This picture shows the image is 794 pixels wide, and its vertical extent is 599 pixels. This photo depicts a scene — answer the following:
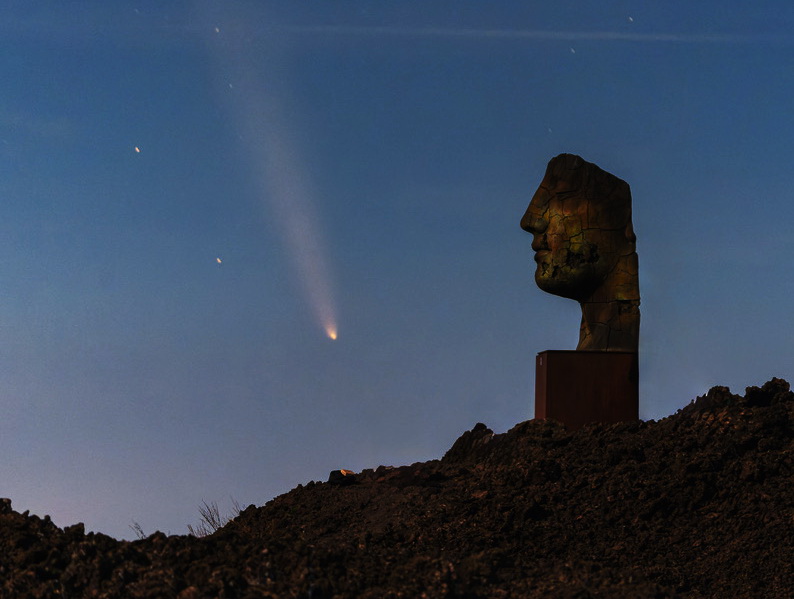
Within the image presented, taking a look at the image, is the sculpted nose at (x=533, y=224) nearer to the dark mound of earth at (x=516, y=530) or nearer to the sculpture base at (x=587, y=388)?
the sculpture base at (x=587, y=388)

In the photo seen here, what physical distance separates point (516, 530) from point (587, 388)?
3.30 metres

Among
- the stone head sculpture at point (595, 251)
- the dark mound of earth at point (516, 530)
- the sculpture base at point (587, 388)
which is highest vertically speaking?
the stone head sculpture at point (595, 251)

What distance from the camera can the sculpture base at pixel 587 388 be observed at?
10859 millimetres

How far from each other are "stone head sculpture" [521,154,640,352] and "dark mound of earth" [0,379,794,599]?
61.0 inches

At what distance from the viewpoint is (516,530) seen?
7.99m

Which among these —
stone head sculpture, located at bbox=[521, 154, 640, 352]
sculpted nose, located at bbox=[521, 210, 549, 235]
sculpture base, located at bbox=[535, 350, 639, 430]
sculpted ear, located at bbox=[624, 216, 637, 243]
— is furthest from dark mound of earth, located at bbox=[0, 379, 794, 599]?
sculpted nose, located at bbox=[521, 210, 549, 235]

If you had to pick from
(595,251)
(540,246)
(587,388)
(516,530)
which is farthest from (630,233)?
(516,530)

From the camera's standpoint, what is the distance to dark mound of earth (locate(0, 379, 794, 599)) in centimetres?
459

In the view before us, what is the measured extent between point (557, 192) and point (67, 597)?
835 centimetres

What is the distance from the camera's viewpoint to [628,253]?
11.4 meters

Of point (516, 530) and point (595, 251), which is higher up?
point (595, 251)

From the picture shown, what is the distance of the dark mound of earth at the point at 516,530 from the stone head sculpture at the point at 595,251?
1549 mm

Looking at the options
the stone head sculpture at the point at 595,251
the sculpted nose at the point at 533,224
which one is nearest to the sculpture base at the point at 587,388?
the stone head sculpture at the point at 595,251

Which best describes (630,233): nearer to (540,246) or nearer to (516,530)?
(540,246)
